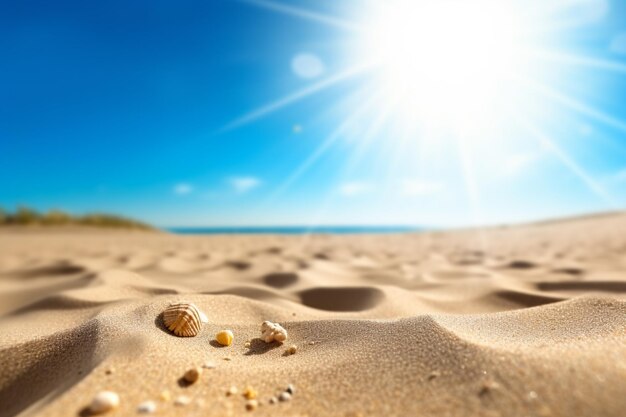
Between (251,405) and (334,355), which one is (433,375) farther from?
(251,405)

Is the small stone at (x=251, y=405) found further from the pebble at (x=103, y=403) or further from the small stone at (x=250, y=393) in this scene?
the pebble at (x=103, y=403)

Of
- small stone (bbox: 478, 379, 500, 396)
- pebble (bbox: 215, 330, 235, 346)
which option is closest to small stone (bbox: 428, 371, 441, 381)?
small stone (bbox: 478, 379, 500, 396)

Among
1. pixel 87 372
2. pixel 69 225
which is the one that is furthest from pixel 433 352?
pixel 69 225

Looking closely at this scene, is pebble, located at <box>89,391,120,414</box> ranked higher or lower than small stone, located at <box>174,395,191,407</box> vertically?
higher

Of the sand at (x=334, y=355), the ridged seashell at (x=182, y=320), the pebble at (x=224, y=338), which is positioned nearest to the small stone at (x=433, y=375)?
the sand at (x=334, y=355)

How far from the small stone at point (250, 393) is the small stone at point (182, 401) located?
15 centimetres

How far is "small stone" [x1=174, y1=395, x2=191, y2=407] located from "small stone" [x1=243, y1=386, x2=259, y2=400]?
A: 150mm

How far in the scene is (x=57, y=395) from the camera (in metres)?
0.93

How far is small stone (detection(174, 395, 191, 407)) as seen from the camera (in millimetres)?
905

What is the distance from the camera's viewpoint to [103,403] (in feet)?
2.77

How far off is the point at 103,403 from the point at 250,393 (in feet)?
1.17

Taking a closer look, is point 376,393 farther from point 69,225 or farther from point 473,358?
point 69,225

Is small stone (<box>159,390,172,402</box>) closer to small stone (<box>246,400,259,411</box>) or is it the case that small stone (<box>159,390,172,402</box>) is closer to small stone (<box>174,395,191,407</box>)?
small stone (<box>174,395,191,407</box>)

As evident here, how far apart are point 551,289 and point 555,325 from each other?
1.23m
